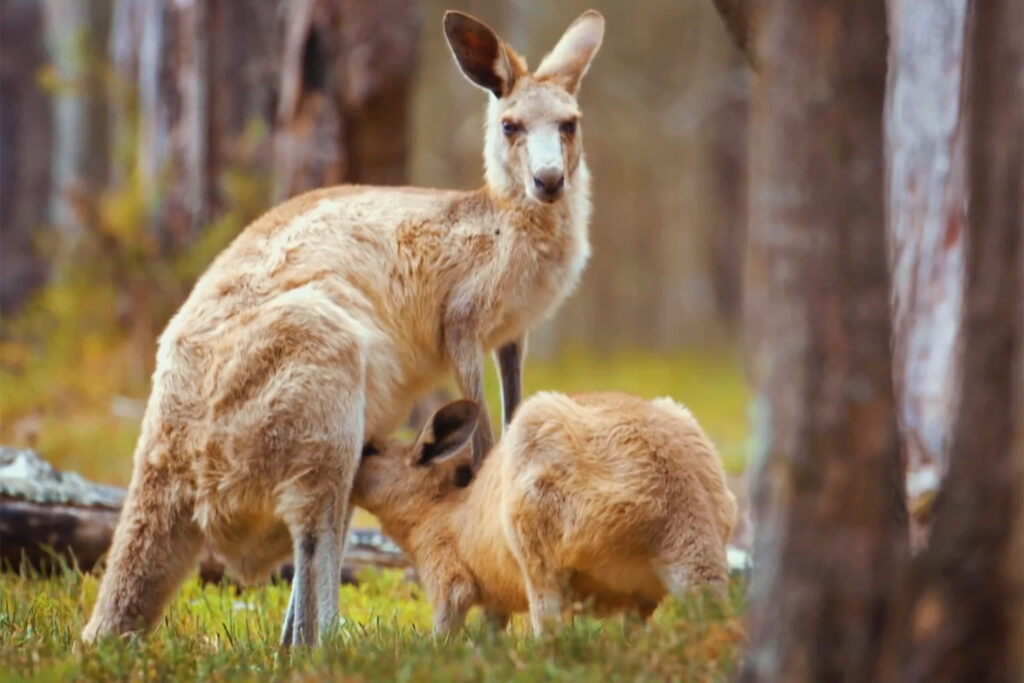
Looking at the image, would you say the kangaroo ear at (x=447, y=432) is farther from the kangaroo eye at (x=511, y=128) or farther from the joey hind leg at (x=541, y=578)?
the kangaroo eye at (x=511, y=128)

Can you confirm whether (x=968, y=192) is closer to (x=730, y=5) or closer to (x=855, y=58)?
(x=855, y=58)

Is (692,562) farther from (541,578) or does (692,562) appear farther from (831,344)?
(831,344)

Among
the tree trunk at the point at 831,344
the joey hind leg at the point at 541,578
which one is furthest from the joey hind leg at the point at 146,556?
the tree trunk at the point at 831,344

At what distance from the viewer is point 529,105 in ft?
19.1

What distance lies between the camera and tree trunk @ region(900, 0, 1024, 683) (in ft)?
10.4

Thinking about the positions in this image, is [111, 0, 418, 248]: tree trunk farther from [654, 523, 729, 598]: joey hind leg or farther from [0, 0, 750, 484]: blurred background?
[654, 523, 729, 598]: joey hind leg

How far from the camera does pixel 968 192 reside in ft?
11.0

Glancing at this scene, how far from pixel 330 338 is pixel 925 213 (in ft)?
13.6

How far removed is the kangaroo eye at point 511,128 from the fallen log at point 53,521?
93.8 inches

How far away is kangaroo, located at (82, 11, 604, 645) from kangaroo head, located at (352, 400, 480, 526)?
4.9 inches

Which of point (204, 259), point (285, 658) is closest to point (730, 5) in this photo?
point (285, 658)

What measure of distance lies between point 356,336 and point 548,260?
38.2 inches

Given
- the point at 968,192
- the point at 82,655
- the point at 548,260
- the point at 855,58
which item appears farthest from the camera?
the point at 548,260

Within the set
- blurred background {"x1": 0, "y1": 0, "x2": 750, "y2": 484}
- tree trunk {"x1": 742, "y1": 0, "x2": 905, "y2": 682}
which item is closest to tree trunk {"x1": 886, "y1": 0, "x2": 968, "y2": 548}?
blurred background {"x1": 0, "y1": 0, "x2": 750, "y2": 484}
